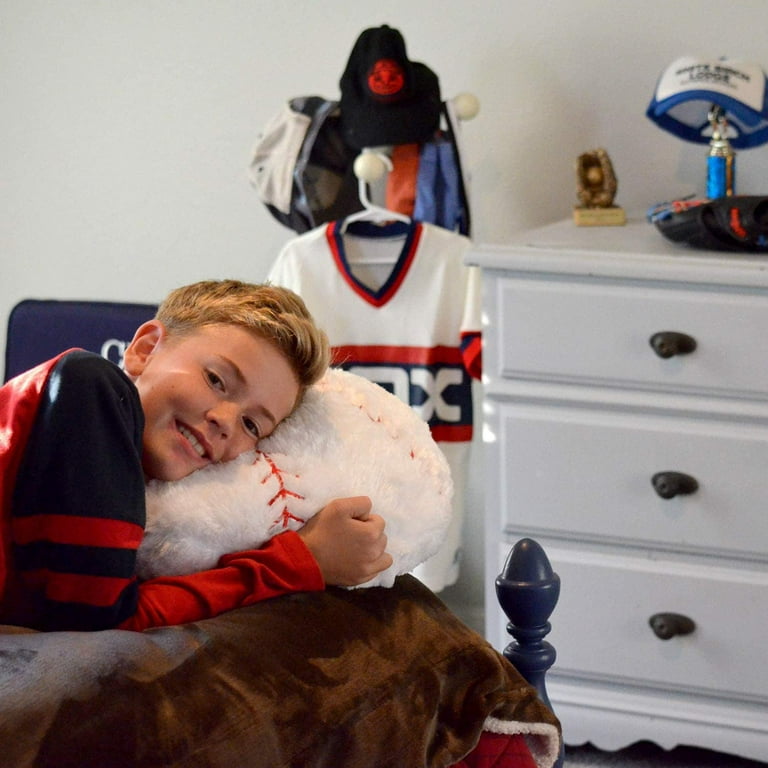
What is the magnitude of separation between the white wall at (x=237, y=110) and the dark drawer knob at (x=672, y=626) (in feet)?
2.35

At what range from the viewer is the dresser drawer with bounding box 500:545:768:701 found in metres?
1.95

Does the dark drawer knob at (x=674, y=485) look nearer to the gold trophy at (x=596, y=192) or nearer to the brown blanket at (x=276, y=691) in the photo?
the gold trophy at (x=596, y=192)

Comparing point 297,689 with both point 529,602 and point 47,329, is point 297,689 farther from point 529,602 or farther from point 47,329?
point 47,329

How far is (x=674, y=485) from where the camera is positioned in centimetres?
192

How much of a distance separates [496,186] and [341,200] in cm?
34

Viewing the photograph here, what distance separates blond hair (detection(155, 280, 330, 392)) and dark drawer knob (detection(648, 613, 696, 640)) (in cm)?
102

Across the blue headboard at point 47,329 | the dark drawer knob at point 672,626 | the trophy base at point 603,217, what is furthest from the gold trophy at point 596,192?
the blue headboard at point 47,329

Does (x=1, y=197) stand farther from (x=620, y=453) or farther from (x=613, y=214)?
(x=620, y=453)

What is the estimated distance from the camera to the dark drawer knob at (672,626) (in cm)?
197

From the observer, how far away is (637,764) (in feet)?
6.95

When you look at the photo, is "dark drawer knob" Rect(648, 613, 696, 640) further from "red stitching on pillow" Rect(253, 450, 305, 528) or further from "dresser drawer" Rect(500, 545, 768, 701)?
"red stitching on pillow" Rect(253, 450, 305, 528)

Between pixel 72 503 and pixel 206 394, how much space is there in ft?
0.70

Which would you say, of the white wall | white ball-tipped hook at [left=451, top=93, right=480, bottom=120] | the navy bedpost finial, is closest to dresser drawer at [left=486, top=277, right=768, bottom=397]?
white ball-tipped hook at [left=451, top=93, right=480, bottom=120]

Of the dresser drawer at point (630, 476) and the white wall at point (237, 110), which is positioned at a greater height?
the white wall at point (237, 110)
